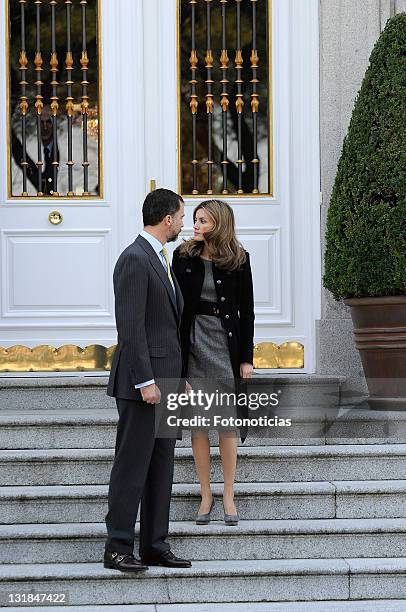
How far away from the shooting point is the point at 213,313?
6039 mm

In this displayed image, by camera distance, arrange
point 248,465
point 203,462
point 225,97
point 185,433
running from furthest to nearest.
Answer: point 225,97 < point 185,433 < point 248,465 < point 203,462

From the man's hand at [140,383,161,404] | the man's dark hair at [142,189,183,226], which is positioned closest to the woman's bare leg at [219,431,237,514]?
the man's hand at [140,383,161,404]

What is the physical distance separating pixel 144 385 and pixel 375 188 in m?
2.01

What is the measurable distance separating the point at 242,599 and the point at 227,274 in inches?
60.8

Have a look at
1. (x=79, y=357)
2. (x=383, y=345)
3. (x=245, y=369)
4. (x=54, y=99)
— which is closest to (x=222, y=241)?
(x=245, y=369)

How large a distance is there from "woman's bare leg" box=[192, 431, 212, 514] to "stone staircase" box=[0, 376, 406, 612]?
0.37ft

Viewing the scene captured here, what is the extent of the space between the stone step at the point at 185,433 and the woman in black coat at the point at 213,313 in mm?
601

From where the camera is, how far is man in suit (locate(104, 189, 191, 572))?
213 inches

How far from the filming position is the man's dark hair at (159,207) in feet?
18.5

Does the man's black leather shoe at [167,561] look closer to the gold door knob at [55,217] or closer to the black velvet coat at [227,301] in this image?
the black velvet coat at [227,301]

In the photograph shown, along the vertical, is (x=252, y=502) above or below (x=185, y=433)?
below

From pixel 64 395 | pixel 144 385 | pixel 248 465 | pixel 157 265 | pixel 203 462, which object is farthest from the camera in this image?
pixel 64 395

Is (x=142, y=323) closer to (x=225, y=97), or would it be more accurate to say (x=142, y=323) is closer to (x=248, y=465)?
(x=248, y=465)

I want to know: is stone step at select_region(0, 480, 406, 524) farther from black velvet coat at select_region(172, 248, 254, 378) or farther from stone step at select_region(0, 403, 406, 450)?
black velvet coat at select_region(172, 248, 254, 378)
